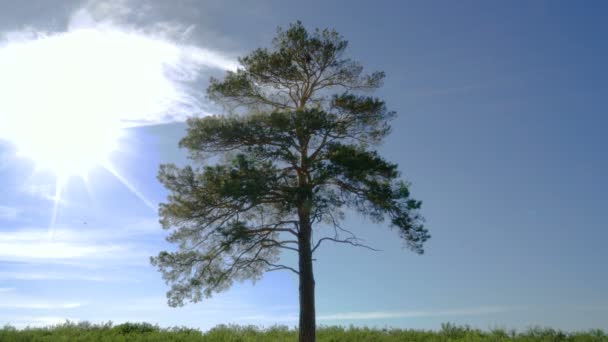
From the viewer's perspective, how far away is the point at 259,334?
23.8 metres

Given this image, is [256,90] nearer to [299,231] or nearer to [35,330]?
[299,231]

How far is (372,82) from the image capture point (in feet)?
67.0

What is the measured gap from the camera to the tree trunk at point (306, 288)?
17.0 m

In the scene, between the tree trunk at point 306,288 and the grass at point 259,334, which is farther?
the grass at point 259,334

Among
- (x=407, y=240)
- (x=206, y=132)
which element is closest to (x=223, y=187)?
(x=206, y=132)

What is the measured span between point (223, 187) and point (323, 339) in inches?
360

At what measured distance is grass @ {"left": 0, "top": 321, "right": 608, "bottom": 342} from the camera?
21250 mm

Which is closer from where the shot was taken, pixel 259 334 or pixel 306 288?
pixel 306 288

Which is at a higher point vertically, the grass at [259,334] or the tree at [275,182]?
the tree at [275,182]

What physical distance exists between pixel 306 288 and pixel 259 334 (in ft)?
25.6

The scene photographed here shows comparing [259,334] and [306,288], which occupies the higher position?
[306,288]

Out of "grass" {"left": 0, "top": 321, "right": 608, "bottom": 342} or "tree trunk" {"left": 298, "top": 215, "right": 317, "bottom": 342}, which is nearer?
"tree trunk" {"left": 298, "top": 215, "right": 317, "bottom": 342}

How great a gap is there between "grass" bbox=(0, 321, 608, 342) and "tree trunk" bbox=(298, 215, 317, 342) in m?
4.84

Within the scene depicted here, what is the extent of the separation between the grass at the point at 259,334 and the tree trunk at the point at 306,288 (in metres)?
4.84
